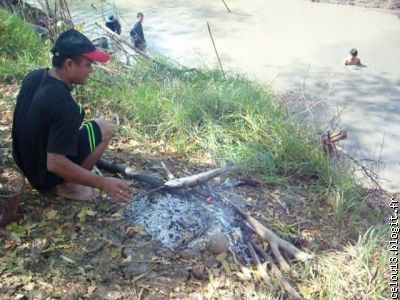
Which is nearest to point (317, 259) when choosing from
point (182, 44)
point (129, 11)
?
point (182, 44)

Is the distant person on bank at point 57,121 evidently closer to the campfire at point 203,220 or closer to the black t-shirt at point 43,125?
the black t-shirt at point 43,125

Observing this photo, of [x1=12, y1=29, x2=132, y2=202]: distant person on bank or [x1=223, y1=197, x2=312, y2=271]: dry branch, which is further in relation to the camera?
[x1=223, y1=197, x2=312, y2=271]: dry branch

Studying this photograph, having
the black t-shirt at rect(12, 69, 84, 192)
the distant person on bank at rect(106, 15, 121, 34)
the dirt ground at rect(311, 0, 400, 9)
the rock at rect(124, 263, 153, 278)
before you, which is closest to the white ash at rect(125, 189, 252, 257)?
the rock at rect(124, 263, 153, 278)

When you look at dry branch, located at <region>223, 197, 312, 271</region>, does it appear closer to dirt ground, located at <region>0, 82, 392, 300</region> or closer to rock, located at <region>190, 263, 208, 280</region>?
dirt ground, located at <region>0, 82, 392, 300</region>

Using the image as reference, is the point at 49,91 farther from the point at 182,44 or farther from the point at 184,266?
the point at 182,44

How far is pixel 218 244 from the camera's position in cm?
280

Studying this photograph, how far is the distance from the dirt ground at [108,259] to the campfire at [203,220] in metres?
0.07

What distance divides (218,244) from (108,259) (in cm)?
69

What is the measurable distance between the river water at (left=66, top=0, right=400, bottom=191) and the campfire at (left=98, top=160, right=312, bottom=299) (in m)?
3.51

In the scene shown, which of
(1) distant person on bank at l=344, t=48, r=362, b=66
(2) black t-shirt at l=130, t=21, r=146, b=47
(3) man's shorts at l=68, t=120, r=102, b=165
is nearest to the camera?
(3) man's shorts at l=68, t=120, r=102, b=165

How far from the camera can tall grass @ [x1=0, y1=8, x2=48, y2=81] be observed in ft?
17.1

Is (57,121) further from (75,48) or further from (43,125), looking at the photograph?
(75,48)

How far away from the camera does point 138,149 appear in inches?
159

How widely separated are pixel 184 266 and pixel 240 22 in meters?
11.2
